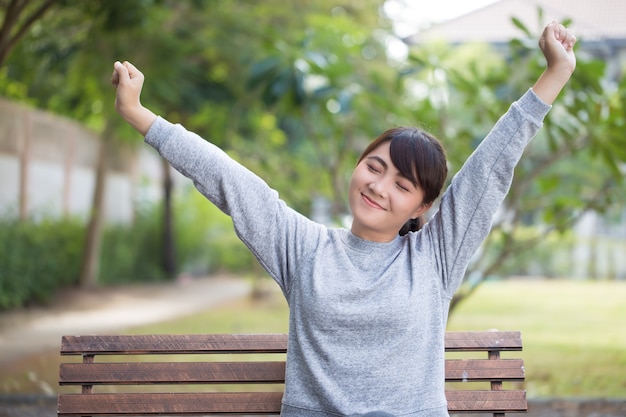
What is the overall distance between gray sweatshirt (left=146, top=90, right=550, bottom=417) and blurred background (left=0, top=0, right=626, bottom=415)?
2.42ft

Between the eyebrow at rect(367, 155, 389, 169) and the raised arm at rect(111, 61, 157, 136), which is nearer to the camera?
the raised arm at rect(111, 61, 157, 136)

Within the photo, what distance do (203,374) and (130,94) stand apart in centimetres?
103

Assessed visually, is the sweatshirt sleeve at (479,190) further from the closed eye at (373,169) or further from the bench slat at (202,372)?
the bench slat at (202,372)

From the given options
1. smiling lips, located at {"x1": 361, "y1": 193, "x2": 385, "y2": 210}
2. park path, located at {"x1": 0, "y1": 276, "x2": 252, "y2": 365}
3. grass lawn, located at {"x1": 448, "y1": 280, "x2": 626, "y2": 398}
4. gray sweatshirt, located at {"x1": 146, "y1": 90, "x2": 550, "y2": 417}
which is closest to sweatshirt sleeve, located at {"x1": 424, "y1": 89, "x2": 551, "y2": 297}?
gray sweatshirt, located at {"x1": 146, "y1": 90, "x2": 550, "y2": 417}

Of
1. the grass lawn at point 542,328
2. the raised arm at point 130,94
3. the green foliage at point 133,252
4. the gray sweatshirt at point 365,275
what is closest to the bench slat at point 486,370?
the gray sweatshirt at point 365,275

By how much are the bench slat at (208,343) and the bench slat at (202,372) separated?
2.0 inches

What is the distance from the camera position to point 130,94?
2.18 m

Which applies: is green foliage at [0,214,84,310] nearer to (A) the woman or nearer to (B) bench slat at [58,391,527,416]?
(B) bench slat at [58,391,527,416]

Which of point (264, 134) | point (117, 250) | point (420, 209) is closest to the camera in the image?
point (420, 209)

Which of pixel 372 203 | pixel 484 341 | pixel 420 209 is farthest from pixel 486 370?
pixel 372 203

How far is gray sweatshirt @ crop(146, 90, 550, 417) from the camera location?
2223 mm

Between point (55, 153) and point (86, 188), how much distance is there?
64.7 inches

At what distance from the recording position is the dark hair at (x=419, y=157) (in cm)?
230

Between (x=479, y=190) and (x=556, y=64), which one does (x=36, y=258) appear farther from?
(x=556, y=64)
